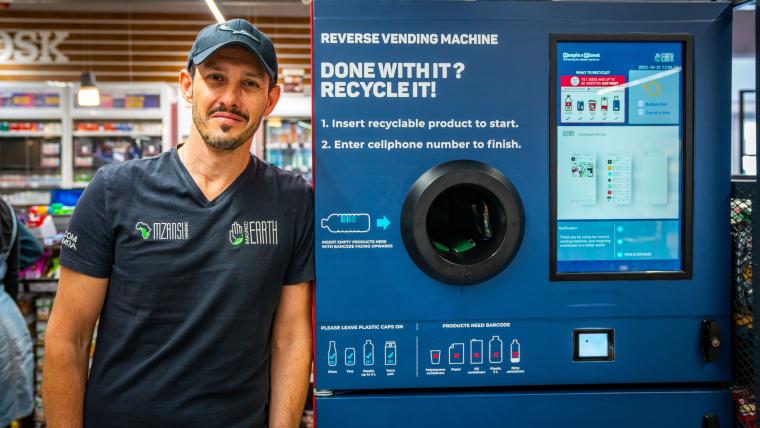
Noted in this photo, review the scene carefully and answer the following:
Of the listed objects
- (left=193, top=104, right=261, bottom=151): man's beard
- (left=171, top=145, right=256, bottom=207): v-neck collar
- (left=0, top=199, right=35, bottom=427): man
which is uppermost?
(left=193, top=104, right=261, bottom=151): man's beard

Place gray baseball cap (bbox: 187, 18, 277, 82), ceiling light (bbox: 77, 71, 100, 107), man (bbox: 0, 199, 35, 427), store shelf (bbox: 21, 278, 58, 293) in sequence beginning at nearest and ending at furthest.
A: gray baseball cap (bbox: 187, 18, 277, 82) → man (bbox: 0, 199, 35, 427) → store shelf (bbox: 21, 278, 58, 293) → ceiling light (bbox: 77, 71, 100, 107)

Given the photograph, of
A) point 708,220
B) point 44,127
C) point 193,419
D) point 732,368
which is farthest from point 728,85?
point 44,127

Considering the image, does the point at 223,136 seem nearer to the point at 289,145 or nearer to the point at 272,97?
the point at 272,97

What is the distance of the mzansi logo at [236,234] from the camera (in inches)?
60.6

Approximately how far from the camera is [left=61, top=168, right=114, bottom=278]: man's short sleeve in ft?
5.06

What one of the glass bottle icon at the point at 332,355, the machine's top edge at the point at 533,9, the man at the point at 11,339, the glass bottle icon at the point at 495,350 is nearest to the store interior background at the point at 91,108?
the man at the point at 11,339

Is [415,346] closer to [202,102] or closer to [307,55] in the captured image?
[202,102]

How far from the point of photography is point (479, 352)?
1.61 metres

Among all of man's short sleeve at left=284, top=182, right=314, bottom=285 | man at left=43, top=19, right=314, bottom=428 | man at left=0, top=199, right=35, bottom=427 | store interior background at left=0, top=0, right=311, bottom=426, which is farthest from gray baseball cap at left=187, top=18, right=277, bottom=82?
store interior background at left=0, top=0, right=311, bottom=426

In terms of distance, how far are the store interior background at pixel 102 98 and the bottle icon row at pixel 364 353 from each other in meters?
1.35

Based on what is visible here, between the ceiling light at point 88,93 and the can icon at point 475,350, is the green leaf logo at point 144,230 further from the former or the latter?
the ceiling light at point 88,93

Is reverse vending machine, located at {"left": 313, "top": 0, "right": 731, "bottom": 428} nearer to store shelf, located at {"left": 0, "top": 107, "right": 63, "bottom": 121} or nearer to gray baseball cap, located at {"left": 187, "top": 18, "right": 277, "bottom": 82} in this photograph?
gray baseball cap, located at {"left": 187, "top": 18, "right": 277, "bottom": 82}

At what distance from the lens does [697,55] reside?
1613mm

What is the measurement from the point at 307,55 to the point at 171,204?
722 centimetres
